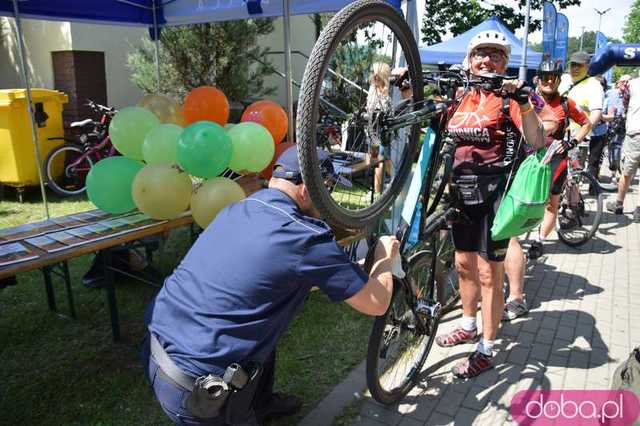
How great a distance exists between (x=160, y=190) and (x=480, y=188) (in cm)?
207

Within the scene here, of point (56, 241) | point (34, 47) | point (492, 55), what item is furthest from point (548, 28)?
point (34, 47)

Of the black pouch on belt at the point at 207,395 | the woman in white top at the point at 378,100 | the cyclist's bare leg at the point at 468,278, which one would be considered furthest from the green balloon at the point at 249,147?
the black pouch on belt at the point at 207,395

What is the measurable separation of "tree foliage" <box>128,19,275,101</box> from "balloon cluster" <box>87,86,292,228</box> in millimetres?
5114

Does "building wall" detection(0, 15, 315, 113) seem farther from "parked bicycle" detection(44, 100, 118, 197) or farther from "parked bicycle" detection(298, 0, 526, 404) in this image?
"parked bicycle" detection(298, 0, 526, 404)

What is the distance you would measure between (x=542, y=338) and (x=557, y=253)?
83.2 inches

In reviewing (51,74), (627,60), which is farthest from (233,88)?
(627,60)

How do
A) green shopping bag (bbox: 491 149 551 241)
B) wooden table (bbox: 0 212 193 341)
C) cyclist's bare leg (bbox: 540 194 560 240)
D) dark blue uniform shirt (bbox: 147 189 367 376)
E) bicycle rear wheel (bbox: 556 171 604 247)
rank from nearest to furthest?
dark blue uniform shirt (bbox: 147 189 367 376) → green shopping bag (bbox: 491 149 551 241) → wooden table (bbox: 0 212 193 341) → cyclist's bare leg (bbox: 540 194 560 240) → bicycle rear wheel (bbox: 556 171 604 247)

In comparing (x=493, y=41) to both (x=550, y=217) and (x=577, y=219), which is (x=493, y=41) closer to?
(x=550, y=217)

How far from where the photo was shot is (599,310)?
3809 mm

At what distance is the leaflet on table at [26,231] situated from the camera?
311cm

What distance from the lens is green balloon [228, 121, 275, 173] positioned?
3852 millimetres

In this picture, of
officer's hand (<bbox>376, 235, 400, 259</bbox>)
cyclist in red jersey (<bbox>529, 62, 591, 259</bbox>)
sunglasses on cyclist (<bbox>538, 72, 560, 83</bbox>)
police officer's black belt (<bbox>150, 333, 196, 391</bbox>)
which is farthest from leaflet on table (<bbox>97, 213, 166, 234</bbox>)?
sunglasses on cyclist (<bbox>538, 72, 560, 83</bbox>)

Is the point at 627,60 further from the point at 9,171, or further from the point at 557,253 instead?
the point at 9,171

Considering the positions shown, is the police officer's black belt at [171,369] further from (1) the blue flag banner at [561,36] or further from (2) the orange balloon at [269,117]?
(1) the blue flag banner at [561,36]
